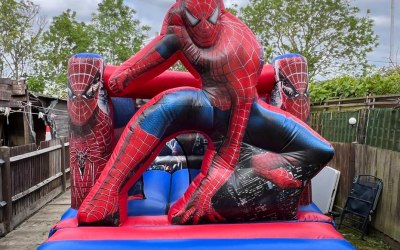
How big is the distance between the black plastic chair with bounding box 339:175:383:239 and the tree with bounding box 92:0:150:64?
628 inches

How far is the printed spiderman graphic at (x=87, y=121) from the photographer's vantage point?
236 cm

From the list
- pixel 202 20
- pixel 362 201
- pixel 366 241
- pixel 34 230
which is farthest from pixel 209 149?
pixel 34 230

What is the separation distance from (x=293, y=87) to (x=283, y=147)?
539 millimetres

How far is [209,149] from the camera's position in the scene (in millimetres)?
2277

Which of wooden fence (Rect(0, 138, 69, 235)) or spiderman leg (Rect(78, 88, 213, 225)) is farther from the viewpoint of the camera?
wooden fence (Rect(0, 138, 69, 235))

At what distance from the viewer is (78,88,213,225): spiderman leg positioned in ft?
7.00

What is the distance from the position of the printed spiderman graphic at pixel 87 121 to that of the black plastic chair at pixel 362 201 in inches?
149

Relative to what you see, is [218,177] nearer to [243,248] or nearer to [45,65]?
[243,248]

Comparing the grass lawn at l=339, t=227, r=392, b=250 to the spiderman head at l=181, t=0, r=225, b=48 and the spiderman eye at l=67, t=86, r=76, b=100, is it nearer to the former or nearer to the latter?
the spiderman head at l=181, t=0, r=225, b=48

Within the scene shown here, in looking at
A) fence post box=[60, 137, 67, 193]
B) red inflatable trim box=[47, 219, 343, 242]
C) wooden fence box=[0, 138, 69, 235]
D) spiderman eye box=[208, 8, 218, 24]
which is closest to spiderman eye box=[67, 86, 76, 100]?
red inflatable trim box=[47, 219, 343, 242]

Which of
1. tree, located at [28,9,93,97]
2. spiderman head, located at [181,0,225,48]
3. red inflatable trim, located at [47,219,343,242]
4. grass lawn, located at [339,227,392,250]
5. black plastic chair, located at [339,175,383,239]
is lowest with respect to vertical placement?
grass lawn, located at [339,227,392,250]

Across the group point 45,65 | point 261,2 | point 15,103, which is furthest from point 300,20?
point 15,103

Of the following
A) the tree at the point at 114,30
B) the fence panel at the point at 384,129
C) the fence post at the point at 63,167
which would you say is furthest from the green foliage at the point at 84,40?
the fence panel at the point at 384,129

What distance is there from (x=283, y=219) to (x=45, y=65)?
18.7 meters
